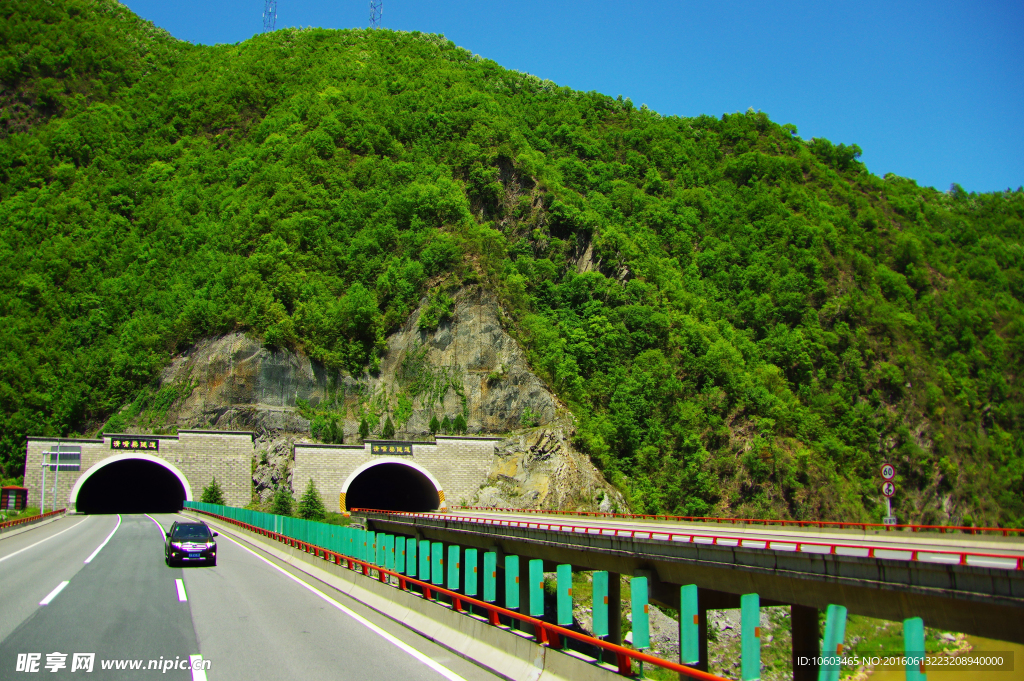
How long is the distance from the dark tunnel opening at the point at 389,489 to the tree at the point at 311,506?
8547 mm

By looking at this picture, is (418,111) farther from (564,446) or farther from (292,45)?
(564,446)

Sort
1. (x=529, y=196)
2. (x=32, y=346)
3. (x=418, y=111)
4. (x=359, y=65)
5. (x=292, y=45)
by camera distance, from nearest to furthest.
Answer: (x=32, y=346)
(x=529, y=196)
(x=418, y=111)
(x=359, y=65)
(x=292, y=45)

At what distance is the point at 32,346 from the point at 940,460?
320 feet

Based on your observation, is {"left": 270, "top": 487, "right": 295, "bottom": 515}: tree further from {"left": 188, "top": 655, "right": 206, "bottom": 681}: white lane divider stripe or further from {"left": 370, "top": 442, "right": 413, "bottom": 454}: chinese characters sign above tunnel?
{"left": 188, "top": 655, "right": 206, "bottom": 681}: white lane divider stripe

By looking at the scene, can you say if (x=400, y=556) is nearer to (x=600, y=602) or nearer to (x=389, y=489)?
(x=600, y=602)

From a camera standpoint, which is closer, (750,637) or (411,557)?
(750,637)

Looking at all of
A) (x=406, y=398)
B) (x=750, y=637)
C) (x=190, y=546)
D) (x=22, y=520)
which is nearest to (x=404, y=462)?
(x=406, y=398)

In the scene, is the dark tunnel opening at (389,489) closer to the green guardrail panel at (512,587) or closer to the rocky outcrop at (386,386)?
the rocky outcrop at (386,386)

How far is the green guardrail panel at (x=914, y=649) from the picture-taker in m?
6.06

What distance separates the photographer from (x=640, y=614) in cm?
976

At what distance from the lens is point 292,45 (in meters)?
126

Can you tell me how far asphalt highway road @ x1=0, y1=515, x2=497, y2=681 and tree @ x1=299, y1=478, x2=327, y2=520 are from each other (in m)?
30.5

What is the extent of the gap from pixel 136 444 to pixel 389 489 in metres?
24.3

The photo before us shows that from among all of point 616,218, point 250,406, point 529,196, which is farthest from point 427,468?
point 616,218
